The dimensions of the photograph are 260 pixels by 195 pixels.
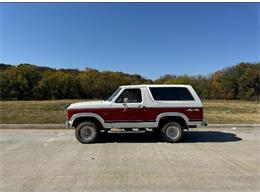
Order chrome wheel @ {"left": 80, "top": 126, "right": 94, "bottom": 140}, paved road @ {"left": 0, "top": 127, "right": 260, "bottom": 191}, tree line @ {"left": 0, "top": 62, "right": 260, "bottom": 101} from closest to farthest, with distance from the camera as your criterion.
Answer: paved road @ {"left": 0, "top": 127, "right": 260, "bottom": 191} < chrome wheel @ {"left": 80, "top": 126, "right": 94, "bottom": 140} < tree line @ {"left": 0, "top": 62, "right": 260, "bottom": 101}

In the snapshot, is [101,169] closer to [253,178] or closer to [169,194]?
[169,194]

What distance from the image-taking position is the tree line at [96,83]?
59844 mm

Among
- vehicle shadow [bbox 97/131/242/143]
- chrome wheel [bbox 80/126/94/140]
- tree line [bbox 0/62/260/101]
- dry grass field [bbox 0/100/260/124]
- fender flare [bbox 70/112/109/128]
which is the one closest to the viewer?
fender flare [bbox 70/112/109/128]

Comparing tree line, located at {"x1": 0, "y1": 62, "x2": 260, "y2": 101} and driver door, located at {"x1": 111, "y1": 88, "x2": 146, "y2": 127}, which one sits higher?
tree line, located at {"x1": 0, "y1": 62, "x2": 260, "y2": 101}

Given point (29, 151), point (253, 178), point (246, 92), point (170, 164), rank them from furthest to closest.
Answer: point (246, 92), point (29, 151), point (170, 164), point (253, 178)

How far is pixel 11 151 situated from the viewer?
9.56m

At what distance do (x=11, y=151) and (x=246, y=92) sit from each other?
222 ft

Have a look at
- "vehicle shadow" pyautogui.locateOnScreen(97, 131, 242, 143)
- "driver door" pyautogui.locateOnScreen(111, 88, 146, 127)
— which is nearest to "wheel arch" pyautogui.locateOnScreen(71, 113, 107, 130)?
"driver door" pyautogui.locateOnScreen(111, 88, 146, 127)

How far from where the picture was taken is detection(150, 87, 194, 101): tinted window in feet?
37.1

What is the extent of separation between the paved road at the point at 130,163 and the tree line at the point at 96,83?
4825 cm

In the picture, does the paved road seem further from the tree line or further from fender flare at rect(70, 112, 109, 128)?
the tree line

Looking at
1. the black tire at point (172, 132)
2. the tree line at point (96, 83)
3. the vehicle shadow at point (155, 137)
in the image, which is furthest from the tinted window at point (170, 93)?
the tree line at point (96, 83)

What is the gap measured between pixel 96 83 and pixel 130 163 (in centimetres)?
5673

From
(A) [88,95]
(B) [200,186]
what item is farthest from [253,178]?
(A) [88,95]
